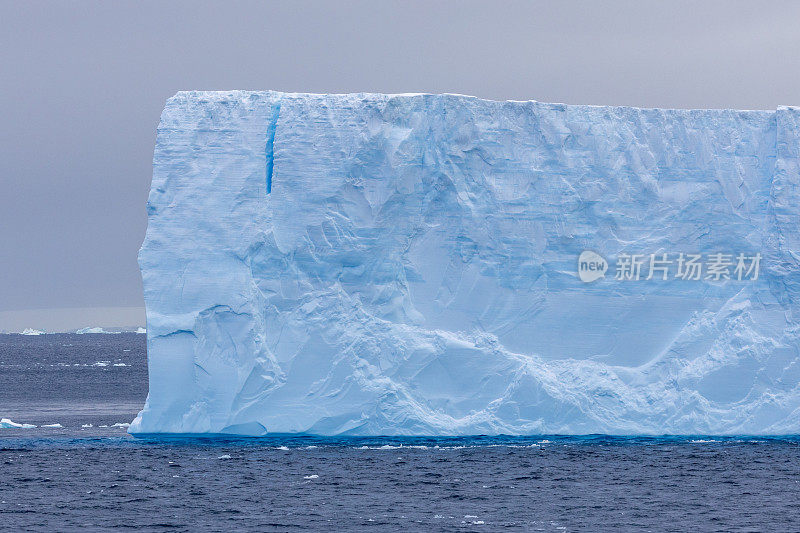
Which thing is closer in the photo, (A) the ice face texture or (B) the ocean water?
(B) the ocean water

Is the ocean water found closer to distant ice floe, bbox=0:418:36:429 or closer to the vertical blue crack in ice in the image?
distant ice floe, bbox=0:418:36:429

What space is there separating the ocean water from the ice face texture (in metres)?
0.49

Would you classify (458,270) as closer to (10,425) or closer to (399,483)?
(399,483)

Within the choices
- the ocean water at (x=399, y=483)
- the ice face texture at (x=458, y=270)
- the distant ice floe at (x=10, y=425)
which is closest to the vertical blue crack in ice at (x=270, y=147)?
the ice face texture at (x=458, y=270)

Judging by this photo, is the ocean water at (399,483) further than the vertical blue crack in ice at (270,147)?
No

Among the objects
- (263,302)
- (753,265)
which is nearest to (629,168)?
(753,265)

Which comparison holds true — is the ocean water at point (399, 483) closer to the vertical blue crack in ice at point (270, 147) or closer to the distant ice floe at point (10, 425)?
the distant ice floe at point (10, 425)

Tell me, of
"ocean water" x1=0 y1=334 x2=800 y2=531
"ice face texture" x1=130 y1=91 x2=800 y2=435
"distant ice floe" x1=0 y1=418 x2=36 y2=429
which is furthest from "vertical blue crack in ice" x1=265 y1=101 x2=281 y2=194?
"distant ice floe" x1=0 y1=418 x2=36 y2=429

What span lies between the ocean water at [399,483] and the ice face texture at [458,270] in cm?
49

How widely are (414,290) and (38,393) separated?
18.2 metres

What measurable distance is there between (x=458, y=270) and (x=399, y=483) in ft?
11.2

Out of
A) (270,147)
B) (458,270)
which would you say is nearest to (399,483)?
(458,270)

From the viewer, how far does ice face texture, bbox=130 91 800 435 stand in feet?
52.5

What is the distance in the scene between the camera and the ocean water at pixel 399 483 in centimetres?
1249
